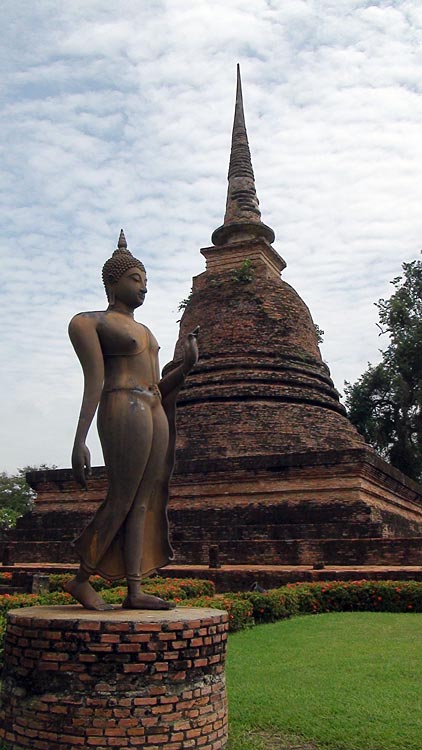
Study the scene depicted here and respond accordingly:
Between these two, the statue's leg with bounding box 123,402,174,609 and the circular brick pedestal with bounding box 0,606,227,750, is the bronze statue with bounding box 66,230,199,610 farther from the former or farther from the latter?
the circular brick pedestal with bounding box 0,606,227,750

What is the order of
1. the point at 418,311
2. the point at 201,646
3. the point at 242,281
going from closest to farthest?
the point at 201,646 < the point at 242,281 < the point at 418,311

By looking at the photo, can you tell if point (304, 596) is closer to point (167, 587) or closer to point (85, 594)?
point (167, 587)

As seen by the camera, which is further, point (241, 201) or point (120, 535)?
point (241, 201)

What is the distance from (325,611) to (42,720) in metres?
6.39

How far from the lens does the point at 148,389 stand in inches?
187

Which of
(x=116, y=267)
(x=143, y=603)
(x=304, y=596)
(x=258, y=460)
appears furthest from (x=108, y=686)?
(x=258, y=460)

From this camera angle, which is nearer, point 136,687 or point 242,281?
point 136,687

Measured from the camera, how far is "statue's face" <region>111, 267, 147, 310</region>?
4.93m

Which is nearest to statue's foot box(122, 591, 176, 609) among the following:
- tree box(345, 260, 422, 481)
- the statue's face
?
the statue's face

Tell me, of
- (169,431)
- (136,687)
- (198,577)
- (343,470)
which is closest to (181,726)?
(136,687)

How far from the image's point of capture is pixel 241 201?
22.8 m

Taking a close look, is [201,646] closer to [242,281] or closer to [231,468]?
[231,468]

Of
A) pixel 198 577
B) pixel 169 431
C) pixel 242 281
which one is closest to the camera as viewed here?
pixel 169 431

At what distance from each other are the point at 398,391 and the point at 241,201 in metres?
9.87
